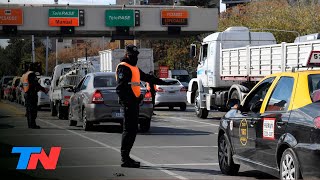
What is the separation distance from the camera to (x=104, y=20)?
165 feet

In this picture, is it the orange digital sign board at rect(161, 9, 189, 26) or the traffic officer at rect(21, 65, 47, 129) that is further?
the orange digital sign board at rect(161, 9, 189, 26)

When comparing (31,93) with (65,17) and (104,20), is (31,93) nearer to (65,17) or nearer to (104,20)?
(65,17)

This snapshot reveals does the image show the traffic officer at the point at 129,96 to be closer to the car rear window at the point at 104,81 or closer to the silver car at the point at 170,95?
the car rear window at the point at 104,81

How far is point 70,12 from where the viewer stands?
163ft

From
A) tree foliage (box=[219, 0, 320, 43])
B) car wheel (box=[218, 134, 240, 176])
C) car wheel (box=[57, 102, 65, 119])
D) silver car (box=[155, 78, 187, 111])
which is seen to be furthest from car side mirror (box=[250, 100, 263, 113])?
tree foliage (box=[219, 0, 320, 43])

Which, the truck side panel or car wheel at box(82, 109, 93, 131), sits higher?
the truck side panel

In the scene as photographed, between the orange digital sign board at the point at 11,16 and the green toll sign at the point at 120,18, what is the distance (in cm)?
645

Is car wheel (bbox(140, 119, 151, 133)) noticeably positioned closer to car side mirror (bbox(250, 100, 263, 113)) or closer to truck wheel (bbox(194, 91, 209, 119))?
truck wheel (bbox(194, 91, 209, 119))

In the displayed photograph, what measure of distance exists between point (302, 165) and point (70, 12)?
4351 centimetres

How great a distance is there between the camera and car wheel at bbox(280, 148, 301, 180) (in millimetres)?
7727

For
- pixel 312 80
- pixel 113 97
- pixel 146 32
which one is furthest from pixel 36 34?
pixel 312 80

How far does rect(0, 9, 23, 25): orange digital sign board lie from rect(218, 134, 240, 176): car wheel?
131 feet

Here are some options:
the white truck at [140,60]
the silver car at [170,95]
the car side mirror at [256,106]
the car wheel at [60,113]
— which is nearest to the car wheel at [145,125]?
the car wheel at [60,113]

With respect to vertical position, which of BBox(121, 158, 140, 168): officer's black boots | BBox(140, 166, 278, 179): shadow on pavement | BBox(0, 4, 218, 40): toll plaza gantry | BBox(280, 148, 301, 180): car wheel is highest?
BBox(0, 4, 218, 40): toll plaza gantry
